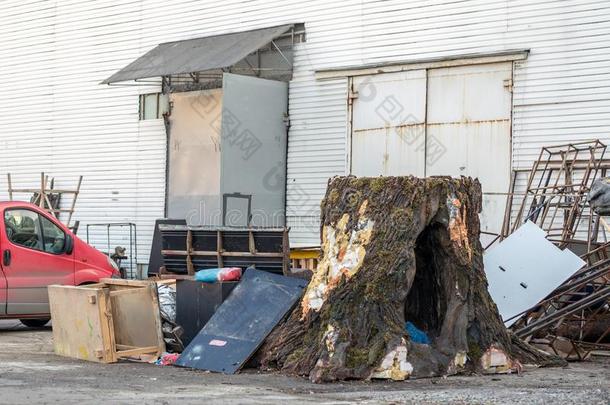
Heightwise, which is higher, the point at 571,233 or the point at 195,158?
the point at 195,158

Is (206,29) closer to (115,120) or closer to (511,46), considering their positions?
(115,120)

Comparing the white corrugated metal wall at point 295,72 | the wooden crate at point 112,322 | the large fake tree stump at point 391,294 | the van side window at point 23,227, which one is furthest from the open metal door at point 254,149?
the large fake tree stump at point 391,294

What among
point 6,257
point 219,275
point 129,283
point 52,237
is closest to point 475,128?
point 219,275

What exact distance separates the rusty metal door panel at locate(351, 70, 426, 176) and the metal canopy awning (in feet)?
7.23

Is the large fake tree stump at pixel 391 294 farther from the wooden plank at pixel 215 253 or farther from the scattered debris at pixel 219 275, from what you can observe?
the wooden plank at pixel 215 253

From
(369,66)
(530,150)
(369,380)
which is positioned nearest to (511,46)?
(530,150)

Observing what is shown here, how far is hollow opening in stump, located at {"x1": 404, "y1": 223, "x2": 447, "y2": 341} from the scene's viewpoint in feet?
37.2

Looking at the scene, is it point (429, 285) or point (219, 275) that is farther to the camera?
point (219, 275)

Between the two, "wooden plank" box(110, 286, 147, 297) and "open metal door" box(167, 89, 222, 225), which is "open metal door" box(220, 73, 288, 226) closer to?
"open metal door" box(167, 89, 222, 225)

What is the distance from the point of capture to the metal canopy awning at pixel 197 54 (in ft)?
63.3

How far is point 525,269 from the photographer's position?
12.8 metres

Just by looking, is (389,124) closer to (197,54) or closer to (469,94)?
(469,94)

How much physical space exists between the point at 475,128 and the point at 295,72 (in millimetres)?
4338

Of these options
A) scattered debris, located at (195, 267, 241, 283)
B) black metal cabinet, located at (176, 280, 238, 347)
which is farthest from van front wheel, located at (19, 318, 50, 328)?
scattered debris, located at (195, 267, 241, 283)
